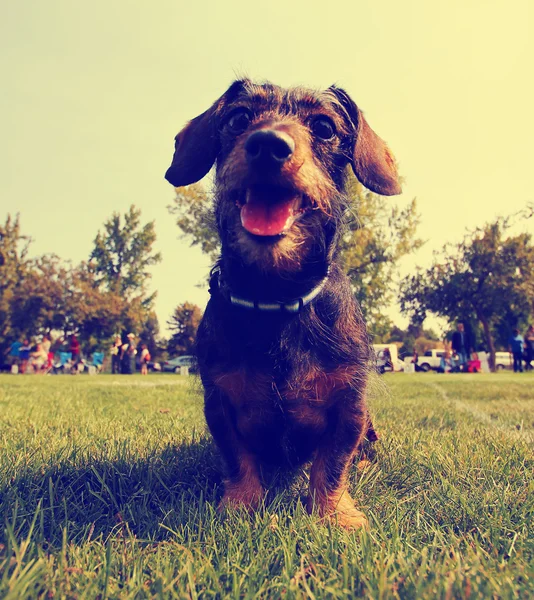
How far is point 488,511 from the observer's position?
229cm

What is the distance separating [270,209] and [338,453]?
1.24 metres

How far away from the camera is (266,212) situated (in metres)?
2.51

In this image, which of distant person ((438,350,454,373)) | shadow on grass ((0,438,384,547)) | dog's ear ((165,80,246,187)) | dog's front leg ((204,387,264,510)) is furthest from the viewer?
distant person ((438,350,454,373))

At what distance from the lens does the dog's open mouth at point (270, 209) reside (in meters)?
2.46

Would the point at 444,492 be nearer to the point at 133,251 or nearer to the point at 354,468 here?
the point at 354,468

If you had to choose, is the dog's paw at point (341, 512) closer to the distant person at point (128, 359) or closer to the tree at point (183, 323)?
the distant person at point (128, 359)

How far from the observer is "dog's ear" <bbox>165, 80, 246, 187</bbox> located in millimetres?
3143

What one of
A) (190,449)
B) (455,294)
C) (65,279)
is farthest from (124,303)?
(190,449)

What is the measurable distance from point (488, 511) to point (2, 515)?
2065 millimetres

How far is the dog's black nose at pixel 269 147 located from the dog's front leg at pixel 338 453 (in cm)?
116

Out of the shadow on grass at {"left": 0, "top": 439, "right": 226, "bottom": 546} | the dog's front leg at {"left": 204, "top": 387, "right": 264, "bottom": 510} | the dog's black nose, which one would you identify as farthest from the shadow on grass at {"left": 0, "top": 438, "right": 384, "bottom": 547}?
the dog's black nose

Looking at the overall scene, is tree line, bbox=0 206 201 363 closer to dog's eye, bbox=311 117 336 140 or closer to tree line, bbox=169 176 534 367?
tree line, bbox=169 176 534 367

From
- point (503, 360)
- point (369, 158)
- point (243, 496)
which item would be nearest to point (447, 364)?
point (503, 360)

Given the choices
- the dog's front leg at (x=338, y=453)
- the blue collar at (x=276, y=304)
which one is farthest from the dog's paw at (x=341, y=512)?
the blue collar at (x=276, y=304)
